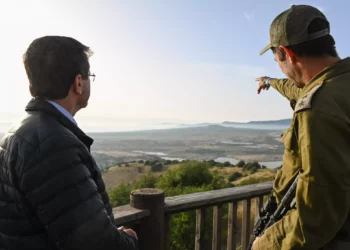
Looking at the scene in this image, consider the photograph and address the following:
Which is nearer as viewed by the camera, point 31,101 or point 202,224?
point 31,101

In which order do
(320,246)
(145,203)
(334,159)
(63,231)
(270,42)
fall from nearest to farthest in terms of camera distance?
(63,231)
(334,159)
(320,246)
(270,42)
(145,203)

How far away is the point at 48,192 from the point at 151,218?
4.00ft

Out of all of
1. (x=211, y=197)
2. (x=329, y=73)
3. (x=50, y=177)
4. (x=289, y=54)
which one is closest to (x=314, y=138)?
(x=329, y=73)

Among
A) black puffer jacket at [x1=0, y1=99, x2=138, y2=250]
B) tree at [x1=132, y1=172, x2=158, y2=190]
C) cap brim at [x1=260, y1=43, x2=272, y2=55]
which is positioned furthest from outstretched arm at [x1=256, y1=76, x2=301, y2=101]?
tree at [x1=132, y1=172, x2=158, y2=190]

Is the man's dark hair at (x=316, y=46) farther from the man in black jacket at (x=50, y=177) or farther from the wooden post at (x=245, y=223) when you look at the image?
the wooden post at (x=245, y=223)

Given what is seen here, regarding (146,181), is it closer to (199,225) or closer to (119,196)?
(119,196)

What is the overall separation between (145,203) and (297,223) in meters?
1.11

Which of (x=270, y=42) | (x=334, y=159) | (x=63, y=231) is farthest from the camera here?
(x=270, y=42)

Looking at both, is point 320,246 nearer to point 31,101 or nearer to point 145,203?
point 145,203

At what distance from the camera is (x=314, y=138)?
4.86 feet

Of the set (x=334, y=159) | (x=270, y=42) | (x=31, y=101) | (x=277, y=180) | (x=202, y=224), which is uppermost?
(x=270, y=42)

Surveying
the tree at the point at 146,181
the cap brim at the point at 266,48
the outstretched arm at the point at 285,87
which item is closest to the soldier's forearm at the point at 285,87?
the outstretched arm at the point at 285,87

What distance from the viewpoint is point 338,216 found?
1.51 meters

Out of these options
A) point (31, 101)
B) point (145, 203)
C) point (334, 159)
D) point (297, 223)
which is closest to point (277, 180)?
point (297, 223)
